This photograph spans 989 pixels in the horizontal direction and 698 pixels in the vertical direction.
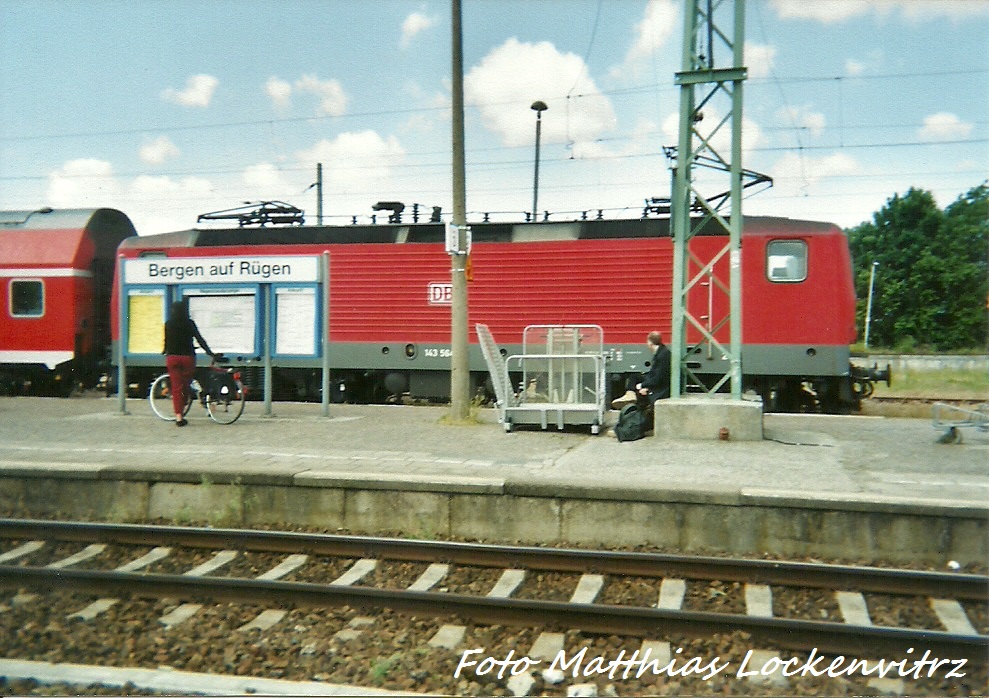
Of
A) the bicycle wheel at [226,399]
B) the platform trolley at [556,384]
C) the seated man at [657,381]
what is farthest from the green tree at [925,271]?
the bicycle wheel at [226,399]

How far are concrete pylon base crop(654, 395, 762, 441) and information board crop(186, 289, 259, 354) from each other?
5892mm

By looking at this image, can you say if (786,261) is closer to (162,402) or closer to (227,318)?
(227,318)

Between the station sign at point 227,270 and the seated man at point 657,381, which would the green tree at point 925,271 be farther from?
the station sign at point 227,270

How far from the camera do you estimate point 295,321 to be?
11844 mm

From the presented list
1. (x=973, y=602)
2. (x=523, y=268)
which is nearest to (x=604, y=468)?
(x=973, y=602)

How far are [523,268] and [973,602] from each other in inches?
394

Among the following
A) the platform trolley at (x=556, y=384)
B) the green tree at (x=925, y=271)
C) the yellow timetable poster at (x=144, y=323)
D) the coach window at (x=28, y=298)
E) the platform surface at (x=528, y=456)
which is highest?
the green tree at (x=925, y=271)

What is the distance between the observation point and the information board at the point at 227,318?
11.9 metres

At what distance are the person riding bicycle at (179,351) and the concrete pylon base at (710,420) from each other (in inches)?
228

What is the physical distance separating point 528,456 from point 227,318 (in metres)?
5.66

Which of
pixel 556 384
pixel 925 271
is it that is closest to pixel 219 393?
pixel 556 384

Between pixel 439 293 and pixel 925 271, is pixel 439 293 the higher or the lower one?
the lower one

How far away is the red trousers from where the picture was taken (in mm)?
10484

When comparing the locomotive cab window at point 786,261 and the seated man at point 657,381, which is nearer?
the seated man at point 657,381
